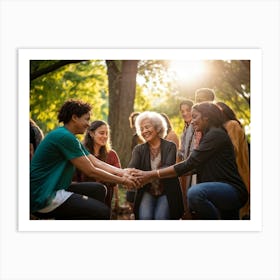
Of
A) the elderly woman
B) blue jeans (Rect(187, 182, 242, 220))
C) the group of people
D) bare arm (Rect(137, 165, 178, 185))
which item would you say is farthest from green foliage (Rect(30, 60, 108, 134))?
blue jeans (Rect(187, 182, 242, 220))

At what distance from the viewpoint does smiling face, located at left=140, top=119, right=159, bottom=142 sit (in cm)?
568

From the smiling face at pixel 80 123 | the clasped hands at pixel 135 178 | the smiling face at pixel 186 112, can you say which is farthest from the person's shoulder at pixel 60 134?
the smiling face at pixel 186 112

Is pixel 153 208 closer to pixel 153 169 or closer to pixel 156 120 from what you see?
pixel 153 169

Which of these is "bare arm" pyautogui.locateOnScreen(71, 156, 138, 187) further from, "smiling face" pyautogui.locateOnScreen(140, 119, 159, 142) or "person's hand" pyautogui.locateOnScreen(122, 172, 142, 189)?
"smiling face" pyautogui.locateOnScreen(140, 119, 159, 142)

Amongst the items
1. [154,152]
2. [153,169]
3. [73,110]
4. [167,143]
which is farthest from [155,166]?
[73,110]

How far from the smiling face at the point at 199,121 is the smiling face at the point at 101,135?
0.82 meters

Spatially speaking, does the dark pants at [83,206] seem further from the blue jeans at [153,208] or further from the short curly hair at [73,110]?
the short curly hair at [73,110]

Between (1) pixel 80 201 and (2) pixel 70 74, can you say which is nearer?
(1) pixel 80 201

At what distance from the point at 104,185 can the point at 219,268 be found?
4.23 feet

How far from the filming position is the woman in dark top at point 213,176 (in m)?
5.50
